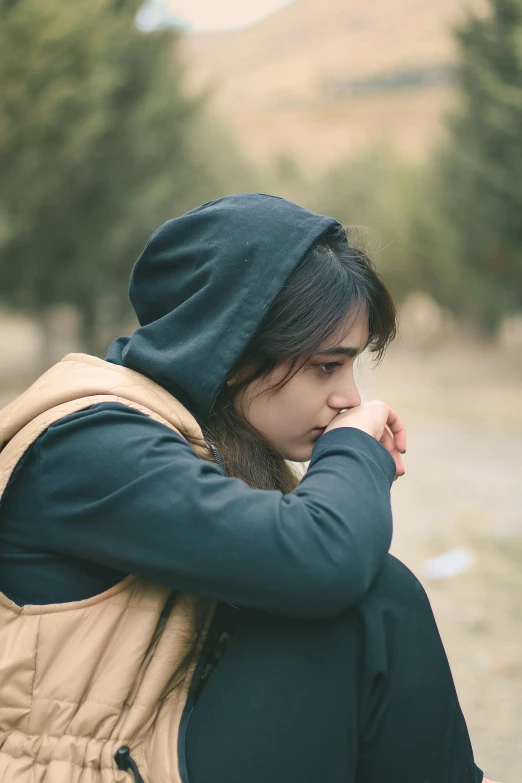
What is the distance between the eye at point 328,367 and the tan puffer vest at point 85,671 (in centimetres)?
36

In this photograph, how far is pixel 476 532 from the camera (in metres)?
4.65

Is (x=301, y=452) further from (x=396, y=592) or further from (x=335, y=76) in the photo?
(x=335, y=76)

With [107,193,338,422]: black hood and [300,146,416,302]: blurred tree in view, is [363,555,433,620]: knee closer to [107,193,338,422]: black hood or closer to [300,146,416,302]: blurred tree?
[107,193,338,422]: black hood

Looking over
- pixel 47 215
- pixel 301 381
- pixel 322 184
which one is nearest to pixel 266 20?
pixel 322 184

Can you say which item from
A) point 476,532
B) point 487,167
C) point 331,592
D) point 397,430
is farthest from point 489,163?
point 331,592

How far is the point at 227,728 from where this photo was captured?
54.8 inches

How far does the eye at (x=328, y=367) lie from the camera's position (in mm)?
1689

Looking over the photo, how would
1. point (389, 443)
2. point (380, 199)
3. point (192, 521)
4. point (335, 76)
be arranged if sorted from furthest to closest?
point (335, 76) → point (380, 199) → point (389, 443) → point (192, 521)

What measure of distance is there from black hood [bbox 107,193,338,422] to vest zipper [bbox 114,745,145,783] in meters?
0.57

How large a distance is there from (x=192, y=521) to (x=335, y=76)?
7773 cm

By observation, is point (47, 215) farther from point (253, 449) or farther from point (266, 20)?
point (266, 20)

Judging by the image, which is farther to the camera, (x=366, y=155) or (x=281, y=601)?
(x=366, y=155)

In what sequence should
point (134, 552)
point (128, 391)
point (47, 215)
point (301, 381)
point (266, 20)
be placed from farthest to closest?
point (266, 20), point (47, 215), point (301, 381), point (128, 391), point (134, 552)

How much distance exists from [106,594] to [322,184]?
20.8 m
